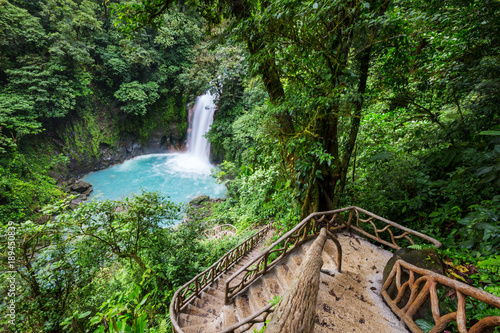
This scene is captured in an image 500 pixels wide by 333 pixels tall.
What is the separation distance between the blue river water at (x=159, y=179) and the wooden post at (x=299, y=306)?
44.8 feet

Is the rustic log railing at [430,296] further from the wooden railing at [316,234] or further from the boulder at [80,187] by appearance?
the boulder at [80,187]

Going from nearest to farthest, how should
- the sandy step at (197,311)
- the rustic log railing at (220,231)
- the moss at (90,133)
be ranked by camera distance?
the sandy step at (197,311)
the rustic log railing at (220,231)
the moss at (90,133)

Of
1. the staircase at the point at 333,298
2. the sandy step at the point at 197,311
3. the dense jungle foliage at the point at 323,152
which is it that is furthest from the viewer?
the sandy step at the point at 197,311

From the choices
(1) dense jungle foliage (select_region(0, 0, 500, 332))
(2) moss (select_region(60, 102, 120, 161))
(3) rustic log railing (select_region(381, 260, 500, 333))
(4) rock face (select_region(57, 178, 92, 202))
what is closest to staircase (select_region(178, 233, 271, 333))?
(1) dense jungle foliage (select_region(0, 0, 500, 332))

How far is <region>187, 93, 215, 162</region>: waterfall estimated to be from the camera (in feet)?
64.5

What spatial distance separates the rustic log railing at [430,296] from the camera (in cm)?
147

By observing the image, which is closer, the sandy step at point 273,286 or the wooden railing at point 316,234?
the sandy step at point 273,286

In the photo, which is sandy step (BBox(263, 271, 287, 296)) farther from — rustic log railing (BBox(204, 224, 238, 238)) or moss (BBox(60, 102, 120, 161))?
moss (BBox(60, 102, 120, 161))

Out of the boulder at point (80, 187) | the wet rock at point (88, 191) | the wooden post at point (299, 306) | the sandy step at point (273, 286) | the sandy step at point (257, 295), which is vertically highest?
the wooden post at point (299, 306)

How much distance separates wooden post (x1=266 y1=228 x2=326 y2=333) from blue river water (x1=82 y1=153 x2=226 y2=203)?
13649mm

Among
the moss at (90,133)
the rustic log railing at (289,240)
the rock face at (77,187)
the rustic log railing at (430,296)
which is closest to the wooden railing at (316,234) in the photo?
the rustic log railing at (289,240)

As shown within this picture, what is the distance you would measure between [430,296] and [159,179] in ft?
59.9

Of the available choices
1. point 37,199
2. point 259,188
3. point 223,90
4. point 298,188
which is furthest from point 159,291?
point 223,90

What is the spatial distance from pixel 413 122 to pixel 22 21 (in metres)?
20.4
